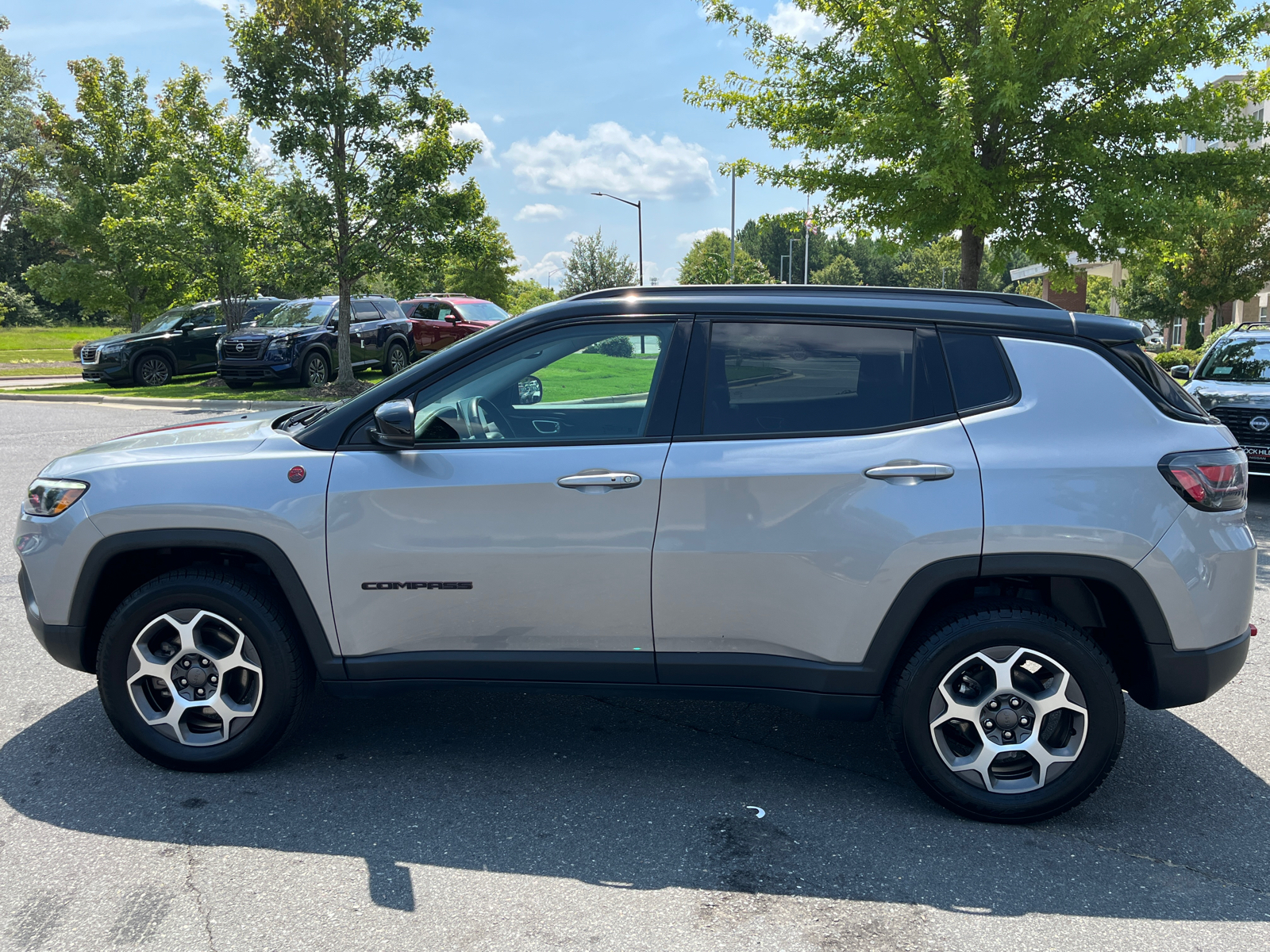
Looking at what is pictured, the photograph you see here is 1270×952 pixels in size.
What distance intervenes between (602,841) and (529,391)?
162 centimetres

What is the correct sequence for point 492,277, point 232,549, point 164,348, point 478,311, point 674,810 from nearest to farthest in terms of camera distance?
point 674,810 < point 232,549 < point 164,348 < point 478,311 < point 492,277

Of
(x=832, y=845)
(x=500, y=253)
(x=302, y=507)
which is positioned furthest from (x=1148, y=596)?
(x=500, y=253)

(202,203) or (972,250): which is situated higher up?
(202,203)

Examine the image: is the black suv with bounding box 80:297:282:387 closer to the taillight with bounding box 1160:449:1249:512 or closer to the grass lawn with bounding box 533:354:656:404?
the grass lawn with bounding box 533:354:656:404

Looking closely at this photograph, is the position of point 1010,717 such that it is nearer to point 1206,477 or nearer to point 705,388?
point 1206,477

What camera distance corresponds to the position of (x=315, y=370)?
20.3 m

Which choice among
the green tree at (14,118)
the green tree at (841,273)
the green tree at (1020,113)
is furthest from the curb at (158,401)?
the green tree at (841,273)

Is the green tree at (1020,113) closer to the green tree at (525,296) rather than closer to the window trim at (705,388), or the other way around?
the window trim at (705,388)

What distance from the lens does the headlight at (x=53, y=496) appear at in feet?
→ 12.2

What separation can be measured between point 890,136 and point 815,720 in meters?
11.1

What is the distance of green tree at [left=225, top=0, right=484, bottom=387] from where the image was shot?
17859 millimetres

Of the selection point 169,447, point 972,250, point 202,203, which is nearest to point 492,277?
point 202,203

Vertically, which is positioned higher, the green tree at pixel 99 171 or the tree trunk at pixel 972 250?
the green tree at pixel 99 171

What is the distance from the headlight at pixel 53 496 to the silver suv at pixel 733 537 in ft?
0.08
